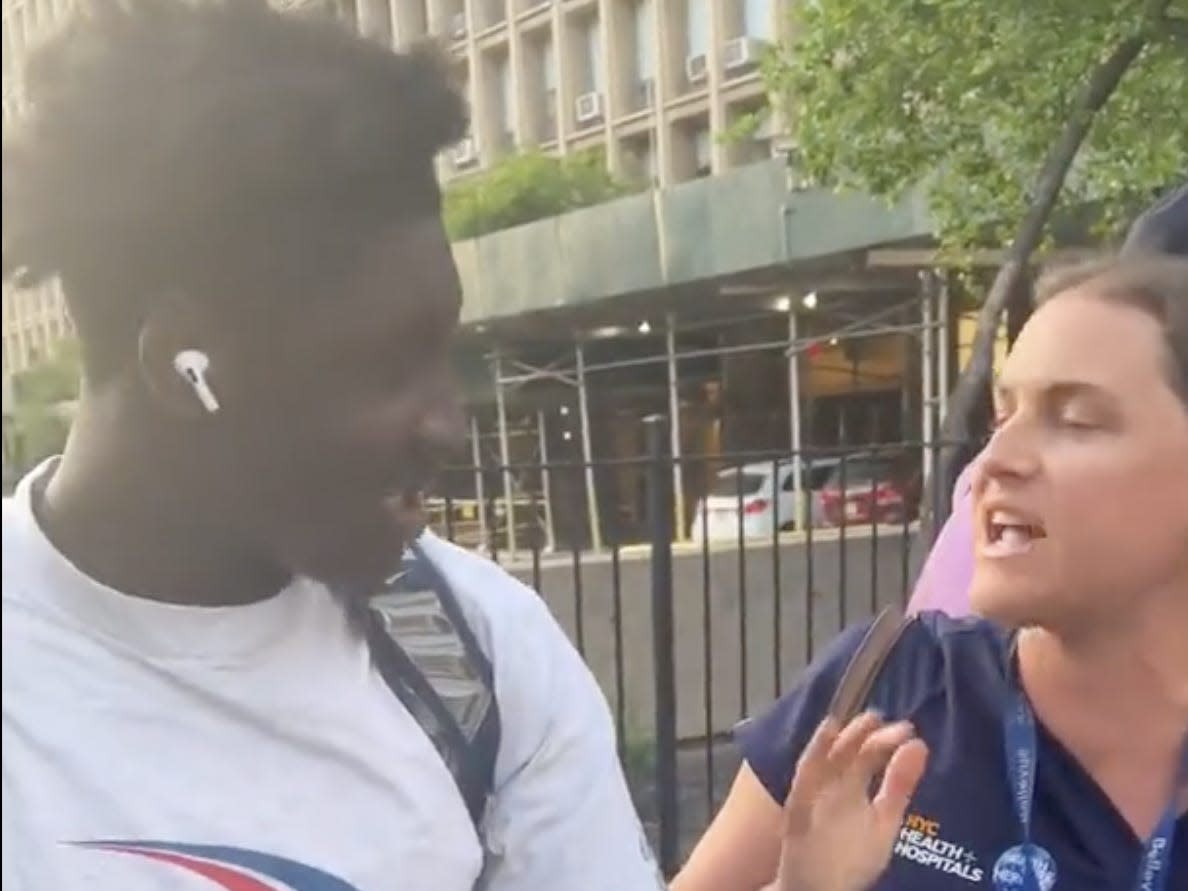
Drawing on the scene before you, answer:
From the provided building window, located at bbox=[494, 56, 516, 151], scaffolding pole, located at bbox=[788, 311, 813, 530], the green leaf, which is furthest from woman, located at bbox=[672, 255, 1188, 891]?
the green leaf

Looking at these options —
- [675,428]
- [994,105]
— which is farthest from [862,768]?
[994,105]

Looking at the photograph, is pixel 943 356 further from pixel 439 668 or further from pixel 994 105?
pixel 439 668

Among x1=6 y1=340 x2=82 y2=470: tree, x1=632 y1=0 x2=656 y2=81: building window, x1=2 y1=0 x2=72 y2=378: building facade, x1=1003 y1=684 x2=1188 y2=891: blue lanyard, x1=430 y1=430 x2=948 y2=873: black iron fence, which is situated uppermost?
x1=632 y1=0 x2=656 y2=81: building window

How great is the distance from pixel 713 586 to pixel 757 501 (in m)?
0.39

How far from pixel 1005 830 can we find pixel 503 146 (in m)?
0.83

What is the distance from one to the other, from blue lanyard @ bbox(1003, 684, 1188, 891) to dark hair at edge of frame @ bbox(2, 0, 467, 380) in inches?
36.6

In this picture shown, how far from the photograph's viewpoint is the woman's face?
4.93ft

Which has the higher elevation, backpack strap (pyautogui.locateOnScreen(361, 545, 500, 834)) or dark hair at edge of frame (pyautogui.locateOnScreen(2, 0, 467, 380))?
dark hair at edge of frame (pyautogui.locateOnScreen(2, 0, 467, 380))

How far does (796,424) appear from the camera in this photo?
3510 millimetres

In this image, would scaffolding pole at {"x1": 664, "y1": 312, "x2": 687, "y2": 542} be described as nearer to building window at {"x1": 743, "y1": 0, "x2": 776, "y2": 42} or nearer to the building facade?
building window at {"x1": 743, "y1": 0, "x2": 776, "y2": 42}

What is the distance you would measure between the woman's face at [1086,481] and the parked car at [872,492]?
2.92 metres

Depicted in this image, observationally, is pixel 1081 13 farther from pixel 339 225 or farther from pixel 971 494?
pixel 339 225

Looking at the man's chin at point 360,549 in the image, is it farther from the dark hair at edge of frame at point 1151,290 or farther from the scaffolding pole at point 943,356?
the scaffolding pole at point 943,356

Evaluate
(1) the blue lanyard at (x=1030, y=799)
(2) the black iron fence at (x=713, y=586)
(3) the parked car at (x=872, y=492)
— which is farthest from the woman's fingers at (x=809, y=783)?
(3) the parked car at (x=872, y=492)
